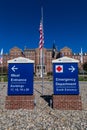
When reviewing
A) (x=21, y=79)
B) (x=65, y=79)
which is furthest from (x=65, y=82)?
(x=21, y=79)

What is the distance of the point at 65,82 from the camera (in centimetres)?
907

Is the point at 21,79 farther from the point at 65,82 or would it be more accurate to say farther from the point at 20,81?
the point at 65,82

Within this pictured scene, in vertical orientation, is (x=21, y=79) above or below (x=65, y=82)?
above

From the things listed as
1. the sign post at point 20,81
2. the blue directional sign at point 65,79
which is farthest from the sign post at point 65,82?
the sign post at point 20,81

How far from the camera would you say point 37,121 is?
6.55 m

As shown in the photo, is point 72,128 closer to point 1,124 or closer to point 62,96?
point 1,124

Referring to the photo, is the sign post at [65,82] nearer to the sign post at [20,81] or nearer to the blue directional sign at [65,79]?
the blue directional sign at [65,79]

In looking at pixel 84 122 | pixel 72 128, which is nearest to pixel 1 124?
pixel 72 128

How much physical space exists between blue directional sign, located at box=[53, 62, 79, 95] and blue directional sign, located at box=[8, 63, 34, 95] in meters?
1.08

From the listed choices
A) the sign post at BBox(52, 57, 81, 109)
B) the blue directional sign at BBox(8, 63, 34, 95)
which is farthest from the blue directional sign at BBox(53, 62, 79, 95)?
the blue directional sign at BBox(8, 63, 34, 95)

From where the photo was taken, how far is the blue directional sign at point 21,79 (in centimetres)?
904

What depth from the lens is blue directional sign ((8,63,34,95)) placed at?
356 inches

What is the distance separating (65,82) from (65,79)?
0.13m

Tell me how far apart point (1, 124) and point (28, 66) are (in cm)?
343
